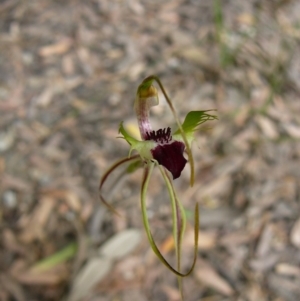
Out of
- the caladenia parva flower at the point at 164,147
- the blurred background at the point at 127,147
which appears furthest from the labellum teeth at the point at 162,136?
the blurred background at the point at 127,147

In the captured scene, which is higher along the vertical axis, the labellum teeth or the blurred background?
the labellum teeth

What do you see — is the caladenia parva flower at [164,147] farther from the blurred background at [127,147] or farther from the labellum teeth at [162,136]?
the blurred background at [127,147]

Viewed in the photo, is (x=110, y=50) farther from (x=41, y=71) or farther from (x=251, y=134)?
(x=251, y=134)

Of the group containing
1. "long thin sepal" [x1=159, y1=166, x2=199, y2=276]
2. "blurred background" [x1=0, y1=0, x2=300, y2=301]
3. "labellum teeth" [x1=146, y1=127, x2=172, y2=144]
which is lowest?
"blurred background" [x1=0, y1=0, x2=300, y2=301]

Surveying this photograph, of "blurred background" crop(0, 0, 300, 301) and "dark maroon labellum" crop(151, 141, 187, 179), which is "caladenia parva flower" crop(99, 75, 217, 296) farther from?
"blurred background" crop(0, 0, 300, 301)

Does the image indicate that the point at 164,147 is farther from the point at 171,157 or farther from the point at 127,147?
the point at 127,147

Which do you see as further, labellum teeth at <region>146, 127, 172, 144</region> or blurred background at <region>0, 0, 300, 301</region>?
blurred background at <region>0, 0, 300, 301</region>

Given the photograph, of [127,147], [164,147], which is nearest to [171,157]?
[164,147]

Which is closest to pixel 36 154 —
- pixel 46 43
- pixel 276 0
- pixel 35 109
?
pixel 35 109

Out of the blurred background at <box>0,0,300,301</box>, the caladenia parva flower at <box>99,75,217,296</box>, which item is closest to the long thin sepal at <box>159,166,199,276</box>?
the caladenia parva flower at <box>99,75,217,296</box>
